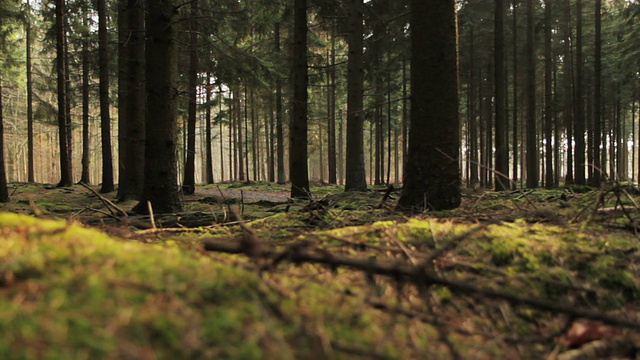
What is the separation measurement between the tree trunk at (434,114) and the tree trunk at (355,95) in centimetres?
760

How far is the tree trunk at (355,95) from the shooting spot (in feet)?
40.4

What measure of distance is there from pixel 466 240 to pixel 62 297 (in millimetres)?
2151

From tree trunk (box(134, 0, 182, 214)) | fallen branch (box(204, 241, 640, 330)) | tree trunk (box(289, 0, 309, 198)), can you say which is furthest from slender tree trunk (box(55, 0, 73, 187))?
fallen branch (box(204, 241, 640, 330))

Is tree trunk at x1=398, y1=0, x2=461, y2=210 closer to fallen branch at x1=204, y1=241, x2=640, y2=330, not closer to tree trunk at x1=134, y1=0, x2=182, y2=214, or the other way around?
fallen branch at x1=204, y1=241, x2=640, y2=330

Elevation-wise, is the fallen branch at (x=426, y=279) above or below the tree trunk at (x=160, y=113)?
below

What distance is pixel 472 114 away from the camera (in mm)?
22609

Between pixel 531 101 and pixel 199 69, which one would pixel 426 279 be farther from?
pixel 531 101

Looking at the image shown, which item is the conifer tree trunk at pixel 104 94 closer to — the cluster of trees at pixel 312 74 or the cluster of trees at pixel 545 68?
the cluster of trees at pixel 312 74

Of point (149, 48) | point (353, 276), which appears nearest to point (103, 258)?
point (353, 276)

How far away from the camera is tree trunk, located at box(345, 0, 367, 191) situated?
12320 mm

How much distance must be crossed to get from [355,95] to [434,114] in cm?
806

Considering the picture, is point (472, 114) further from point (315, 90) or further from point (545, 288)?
point (545, 288)

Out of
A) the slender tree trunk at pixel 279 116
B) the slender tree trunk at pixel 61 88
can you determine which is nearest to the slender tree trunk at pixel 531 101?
the slender tree trunk at pixel 279 116

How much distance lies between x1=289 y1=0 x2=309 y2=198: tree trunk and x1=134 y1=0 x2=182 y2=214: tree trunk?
4.46 meters
